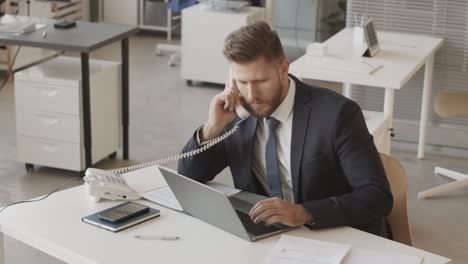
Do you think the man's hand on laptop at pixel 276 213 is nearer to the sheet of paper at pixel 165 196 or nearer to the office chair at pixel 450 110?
the sheet of paper at pixel 165 196

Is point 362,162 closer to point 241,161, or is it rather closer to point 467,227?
point 241,161

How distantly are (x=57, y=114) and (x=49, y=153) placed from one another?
0.75ft

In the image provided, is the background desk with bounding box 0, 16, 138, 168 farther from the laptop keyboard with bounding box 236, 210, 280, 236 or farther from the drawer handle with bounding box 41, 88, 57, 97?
the laptop keyboard with bounding box 236, 210, 280, 236

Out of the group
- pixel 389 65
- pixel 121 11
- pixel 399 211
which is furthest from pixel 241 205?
pixel 121 11

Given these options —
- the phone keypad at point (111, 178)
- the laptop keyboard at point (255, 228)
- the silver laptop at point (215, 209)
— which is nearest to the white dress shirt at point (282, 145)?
the silver laptop at point (215, 209)

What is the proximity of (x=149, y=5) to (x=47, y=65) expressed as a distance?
142 inches

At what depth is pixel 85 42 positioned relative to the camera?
460 centimetres

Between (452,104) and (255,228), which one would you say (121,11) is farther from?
(255,228)

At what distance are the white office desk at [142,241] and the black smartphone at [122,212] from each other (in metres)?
0.04

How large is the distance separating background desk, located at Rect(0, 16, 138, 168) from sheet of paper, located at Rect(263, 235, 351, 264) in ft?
8.08

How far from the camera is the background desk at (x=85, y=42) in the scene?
455 centimetres

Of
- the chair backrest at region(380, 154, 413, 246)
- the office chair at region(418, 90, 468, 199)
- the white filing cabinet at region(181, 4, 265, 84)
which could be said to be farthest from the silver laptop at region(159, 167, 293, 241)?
the white filing cabinet at region(181, 4, 265, 84)

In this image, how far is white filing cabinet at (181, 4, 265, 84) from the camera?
21.7ft

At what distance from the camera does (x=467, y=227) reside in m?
4.34
